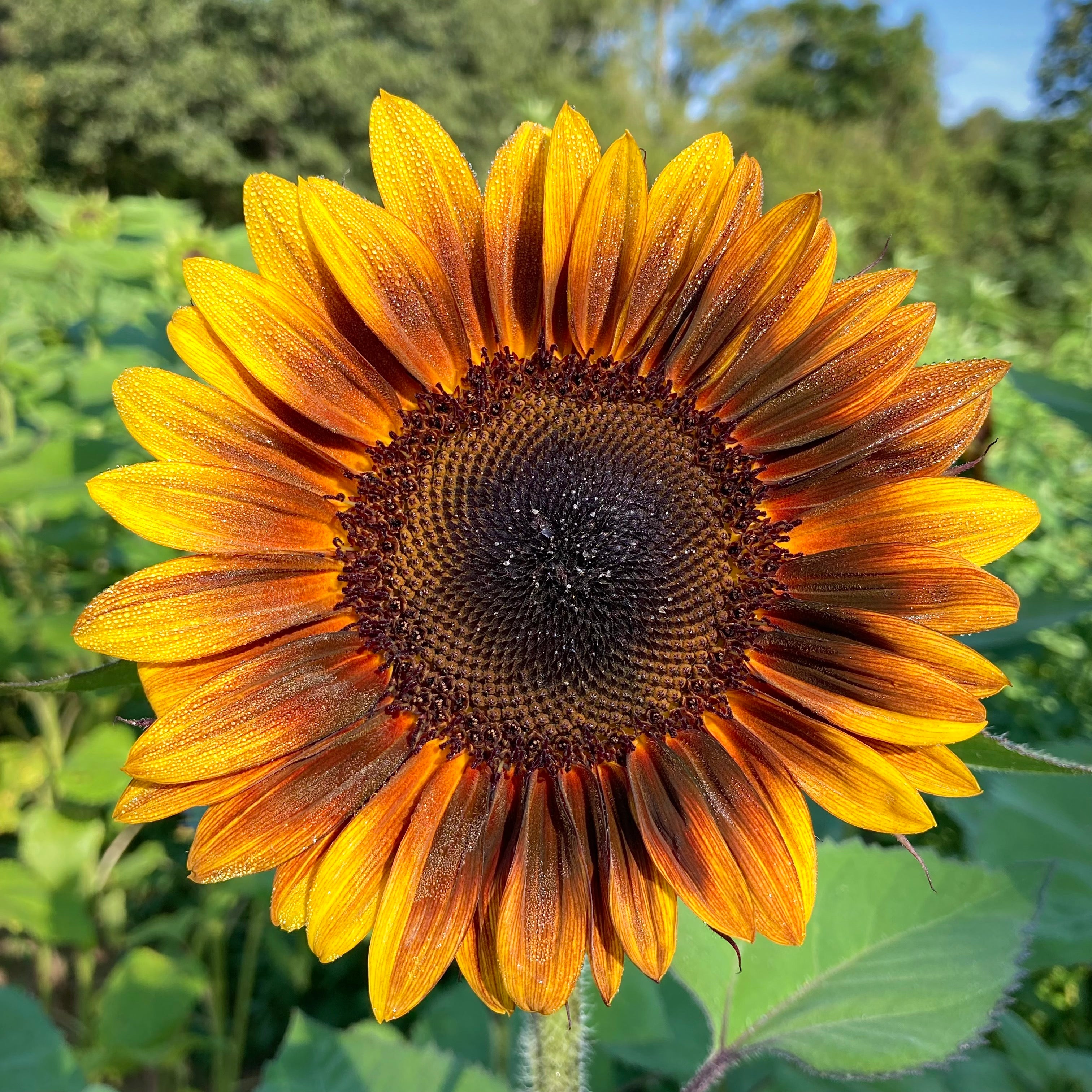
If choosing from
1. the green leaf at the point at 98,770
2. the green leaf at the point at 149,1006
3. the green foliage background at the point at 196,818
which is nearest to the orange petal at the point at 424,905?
the green foliage background at the point at 196,818

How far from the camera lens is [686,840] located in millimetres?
935

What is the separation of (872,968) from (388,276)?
103 cm

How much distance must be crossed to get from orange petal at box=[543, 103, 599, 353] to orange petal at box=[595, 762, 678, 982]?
0.60 m

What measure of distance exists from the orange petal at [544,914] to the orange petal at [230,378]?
494 millimetres

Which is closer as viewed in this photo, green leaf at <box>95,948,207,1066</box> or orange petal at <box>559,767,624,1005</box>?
orange petal at <box>559,767,624,1005</box>

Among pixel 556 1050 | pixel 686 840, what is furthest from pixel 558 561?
pixel 556 1050

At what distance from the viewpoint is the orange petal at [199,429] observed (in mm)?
905

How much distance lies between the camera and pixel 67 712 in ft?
9.22

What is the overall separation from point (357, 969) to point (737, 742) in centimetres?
215

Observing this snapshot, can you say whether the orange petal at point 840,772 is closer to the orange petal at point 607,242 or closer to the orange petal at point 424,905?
the orange petal at point 424,905

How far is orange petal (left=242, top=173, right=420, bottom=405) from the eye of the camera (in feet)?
3.05

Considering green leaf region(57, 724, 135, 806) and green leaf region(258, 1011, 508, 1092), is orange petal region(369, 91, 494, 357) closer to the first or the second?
green leaf region(258, 1011, 508, 1092)

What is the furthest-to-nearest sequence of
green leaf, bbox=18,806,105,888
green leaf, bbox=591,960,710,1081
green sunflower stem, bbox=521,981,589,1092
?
green leaf, bbox=18,806,105,888 < green leaf, bbox=591,960,710,1081 < green sunflower stem, bbox=521,981,589,1092

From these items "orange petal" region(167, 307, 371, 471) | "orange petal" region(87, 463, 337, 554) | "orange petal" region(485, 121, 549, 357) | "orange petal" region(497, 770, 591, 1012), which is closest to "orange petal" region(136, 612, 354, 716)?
"orange petal" region(87, 463, 337, 554)
